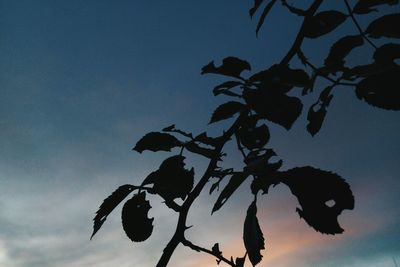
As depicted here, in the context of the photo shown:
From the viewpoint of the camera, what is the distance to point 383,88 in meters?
1.25

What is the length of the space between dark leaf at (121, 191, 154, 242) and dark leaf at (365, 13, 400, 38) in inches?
42.3

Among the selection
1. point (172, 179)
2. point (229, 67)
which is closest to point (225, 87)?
point (229, 67)

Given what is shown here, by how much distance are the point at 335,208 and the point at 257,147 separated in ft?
1.96

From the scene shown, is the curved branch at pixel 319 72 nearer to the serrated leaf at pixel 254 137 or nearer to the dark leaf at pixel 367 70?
the dark leaf at pixel 367 70

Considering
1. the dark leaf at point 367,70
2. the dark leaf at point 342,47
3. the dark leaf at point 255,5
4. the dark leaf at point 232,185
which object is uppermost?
the dark leaf at point 255,5

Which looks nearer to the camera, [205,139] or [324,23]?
[324,23]

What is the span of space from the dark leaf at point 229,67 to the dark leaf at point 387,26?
1.52ft

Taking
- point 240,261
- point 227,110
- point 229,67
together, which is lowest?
point 240,261

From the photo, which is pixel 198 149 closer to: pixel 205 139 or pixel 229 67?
pixel 205 139

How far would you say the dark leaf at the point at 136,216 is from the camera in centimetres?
159

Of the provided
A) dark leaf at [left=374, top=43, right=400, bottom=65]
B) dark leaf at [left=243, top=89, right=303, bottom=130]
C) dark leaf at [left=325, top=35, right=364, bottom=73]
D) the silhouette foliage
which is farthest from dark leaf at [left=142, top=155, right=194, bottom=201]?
dark leaf at [left=374, top=43, right=400, bottom=65]

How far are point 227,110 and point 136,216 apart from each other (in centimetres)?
58

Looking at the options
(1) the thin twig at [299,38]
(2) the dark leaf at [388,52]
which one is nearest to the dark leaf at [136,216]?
(1) the thin twig at [299,38]

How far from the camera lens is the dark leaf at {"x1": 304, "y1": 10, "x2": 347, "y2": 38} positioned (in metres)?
1.43
